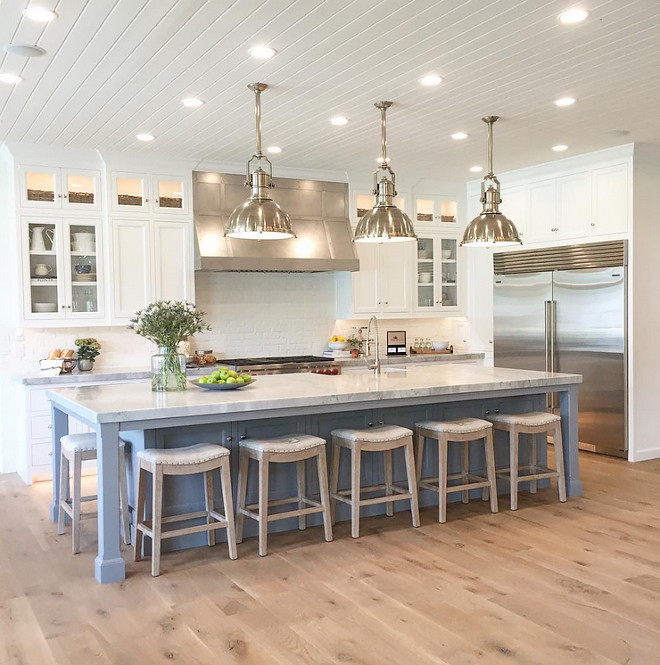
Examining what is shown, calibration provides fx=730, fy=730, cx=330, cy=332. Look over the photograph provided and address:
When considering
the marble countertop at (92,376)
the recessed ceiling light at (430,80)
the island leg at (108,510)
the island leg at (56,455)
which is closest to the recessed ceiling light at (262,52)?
the recessed ceiling light at (430,80)

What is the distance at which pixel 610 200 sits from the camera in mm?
6504

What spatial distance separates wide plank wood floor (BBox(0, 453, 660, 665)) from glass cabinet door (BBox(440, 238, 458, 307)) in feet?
11.9

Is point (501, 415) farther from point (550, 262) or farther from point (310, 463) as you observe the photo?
point (550, 262)

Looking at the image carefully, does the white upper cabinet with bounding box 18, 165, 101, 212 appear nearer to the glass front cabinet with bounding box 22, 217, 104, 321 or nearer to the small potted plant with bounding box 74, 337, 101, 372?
the glass front cabinet with bounding box 22, 217, 104, 321

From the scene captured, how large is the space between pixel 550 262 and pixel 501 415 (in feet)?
8.13

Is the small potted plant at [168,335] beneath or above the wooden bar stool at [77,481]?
above

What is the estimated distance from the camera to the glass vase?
4.45 m

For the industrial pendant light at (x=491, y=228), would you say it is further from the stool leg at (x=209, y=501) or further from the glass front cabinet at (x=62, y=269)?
the glass front cabinet at (x=62, y=269)

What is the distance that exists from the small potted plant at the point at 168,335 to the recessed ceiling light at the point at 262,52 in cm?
151

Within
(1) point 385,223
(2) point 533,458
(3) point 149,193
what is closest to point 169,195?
(3) point 149,193

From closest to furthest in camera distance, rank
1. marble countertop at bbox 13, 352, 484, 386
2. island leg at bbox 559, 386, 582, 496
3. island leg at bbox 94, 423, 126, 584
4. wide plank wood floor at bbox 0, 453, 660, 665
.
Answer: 1. wide plank wood floor at bbox 0, 453, 660, 665
2. island leg at bbox 94, 423, 126, 584
3. island leg at bbox 559, 386, 582, 496
4. marble countertop at bbox 13, 352, 484, 386

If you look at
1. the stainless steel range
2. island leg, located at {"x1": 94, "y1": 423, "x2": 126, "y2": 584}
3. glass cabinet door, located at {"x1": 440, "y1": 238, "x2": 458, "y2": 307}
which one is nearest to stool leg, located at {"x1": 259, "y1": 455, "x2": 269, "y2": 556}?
island leg, located at {"x1": 94, "y1": 423, "x2": 126, "y2": 584}

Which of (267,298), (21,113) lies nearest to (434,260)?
(267,298)

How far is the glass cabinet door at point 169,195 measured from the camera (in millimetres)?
6582
